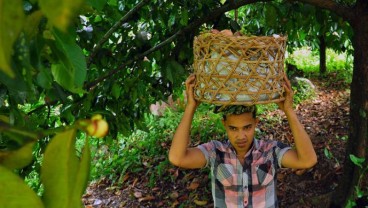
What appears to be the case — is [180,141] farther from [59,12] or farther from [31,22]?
[59,12]

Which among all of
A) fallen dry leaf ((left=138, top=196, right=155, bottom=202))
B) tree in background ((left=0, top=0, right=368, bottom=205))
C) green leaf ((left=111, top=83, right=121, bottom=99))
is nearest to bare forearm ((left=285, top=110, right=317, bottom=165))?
tree in background ((left=0, top=0, right=368, bottom=205))

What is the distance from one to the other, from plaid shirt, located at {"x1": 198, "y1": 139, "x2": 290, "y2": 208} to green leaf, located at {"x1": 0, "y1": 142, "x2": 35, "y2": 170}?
1420mm

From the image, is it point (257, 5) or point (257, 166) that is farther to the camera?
point (257, 5)

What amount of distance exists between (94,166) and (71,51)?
137 inches

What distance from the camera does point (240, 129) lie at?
170cm

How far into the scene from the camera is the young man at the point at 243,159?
1.71 meters

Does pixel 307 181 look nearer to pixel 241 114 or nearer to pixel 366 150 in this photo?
pixel 366 150

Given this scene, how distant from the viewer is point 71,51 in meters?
0.55

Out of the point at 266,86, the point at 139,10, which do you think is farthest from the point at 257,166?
the point at 139,10

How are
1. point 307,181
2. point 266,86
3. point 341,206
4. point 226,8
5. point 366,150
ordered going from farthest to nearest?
1. point 307,181
2. point 341,206
3. point 366,150
4. point 226,8
5. point 266,86

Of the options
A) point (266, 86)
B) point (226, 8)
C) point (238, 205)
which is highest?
point (226, 8)

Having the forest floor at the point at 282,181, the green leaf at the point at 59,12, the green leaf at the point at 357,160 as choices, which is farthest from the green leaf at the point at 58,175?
the forest floor at the point at 282,181

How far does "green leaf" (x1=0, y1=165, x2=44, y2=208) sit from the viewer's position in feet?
1.19

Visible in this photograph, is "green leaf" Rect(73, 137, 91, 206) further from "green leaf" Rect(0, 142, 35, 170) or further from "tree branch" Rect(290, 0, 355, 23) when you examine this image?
"tree branch" Rect(290, 0, 355, 23)
